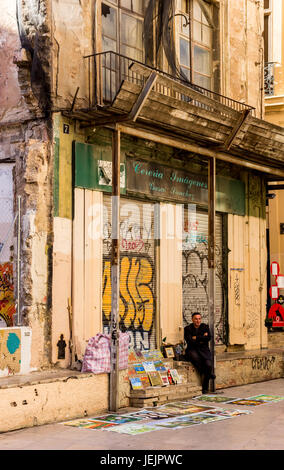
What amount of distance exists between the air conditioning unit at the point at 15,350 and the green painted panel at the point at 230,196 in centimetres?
579

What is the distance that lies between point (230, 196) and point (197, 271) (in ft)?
5.90

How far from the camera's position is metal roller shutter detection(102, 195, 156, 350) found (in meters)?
12.2

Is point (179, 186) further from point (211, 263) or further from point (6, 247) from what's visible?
point (6, 247)

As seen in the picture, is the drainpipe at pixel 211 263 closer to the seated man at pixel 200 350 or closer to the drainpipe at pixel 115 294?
the seated man at pixel 200 350

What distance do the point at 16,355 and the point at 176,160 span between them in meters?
5.26

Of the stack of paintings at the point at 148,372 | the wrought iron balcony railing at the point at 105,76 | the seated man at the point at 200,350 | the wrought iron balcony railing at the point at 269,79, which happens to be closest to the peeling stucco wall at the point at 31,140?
the wrought iron balcony railing at the point at 105,76

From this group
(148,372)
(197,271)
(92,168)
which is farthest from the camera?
(197,271)

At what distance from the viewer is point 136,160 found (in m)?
12.5

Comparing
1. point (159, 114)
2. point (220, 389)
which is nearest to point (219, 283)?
point (220, 389)

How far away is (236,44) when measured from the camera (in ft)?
50.3

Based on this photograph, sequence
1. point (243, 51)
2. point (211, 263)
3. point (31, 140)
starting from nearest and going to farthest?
point (31, 140), point (211, 263), point (243, 51)

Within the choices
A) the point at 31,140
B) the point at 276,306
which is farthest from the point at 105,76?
the point at 276,306

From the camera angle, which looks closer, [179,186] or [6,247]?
[6,247]

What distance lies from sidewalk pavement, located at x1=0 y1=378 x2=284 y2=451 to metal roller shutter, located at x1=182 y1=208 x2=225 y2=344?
4.37m
